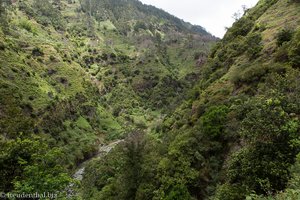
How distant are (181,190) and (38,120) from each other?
187 feet

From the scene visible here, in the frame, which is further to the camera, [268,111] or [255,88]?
[255,88]

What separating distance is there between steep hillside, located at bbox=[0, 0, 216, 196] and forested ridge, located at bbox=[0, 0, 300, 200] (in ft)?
1.02

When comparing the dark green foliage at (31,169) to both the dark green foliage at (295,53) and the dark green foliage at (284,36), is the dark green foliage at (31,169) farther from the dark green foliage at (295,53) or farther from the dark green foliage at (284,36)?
the dark green foliage at (284,36)

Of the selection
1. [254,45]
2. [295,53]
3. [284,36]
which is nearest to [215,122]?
[295,53]

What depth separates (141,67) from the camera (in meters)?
174

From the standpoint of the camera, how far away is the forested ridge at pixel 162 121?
28141 millimetres

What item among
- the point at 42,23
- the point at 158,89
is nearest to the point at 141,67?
the point at 158,89

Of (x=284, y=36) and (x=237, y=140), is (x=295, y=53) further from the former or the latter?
(x=237, y=140)

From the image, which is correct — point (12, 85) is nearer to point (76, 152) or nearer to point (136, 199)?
point (76, 152)

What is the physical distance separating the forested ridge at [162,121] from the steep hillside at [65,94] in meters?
0.31

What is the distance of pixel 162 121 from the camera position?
92.8m

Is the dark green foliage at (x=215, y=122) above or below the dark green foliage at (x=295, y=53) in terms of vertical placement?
below

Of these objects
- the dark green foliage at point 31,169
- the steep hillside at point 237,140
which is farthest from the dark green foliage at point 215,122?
the dark green foliage at point 31,169

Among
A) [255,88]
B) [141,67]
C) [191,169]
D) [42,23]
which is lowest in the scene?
[191,169]
